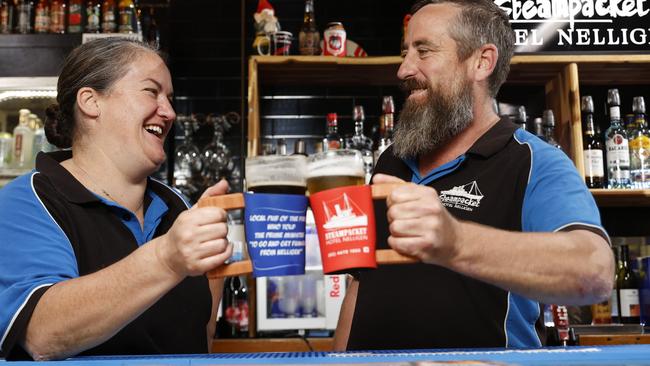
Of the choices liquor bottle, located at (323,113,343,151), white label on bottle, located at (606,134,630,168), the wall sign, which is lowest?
white label on bottle, located at (606,134,630,168)

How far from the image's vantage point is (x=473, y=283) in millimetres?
1578

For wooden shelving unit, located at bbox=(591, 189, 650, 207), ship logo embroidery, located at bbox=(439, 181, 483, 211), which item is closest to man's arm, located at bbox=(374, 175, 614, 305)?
ship logo embroidery, located at bbox=(439, 181, 483, 211)

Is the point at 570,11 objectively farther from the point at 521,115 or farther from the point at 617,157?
the point at 617,157

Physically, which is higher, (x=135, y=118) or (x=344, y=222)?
(x=135, y=118)

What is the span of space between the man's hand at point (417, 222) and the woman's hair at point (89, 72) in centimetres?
98

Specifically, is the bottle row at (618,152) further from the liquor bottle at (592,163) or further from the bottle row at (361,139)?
the bottle row at (361,139)

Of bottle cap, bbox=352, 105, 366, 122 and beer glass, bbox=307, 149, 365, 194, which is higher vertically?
bottle cap, bbox=352, 105, 366, 122

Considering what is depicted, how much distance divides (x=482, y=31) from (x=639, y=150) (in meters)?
1.59

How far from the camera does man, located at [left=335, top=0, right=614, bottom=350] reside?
1.12 metres

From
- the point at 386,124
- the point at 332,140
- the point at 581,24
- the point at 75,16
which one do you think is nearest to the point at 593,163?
the point at 581,24

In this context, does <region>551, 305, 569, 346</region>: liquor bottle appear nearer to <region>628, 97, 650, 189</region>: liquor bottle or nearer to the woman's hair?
<region>628, 97, 650, 189</region>: liquor bottle

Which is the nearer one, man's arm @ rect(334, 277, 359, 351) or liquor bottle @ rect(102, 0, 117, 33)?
man's arm @ rect(334, 277, 359, 351)

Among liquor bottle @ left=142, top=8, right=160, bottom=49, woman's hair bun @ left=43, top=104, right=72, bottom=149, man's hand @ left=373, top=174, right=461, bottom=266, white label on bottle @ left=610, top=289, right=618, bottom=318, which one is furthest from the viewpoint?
liquor bottle @ left=142, top=8, right=160, bottom=49

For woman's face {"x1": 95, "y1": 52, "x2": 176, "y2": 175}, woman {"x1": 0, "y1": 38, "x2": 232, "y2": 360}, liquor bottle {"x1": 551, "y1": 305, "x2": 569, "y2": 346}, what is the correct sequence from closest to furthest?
woman {"x1": 0, "y1": 38, "x2": 232, "y2": 360}, woman's face {"x1": 95, "y1": 52, "x2": 176, "y2": 175}, liquor bottle {"x1": 551, "y1": 305, "x2": 569, "y2": 346}
